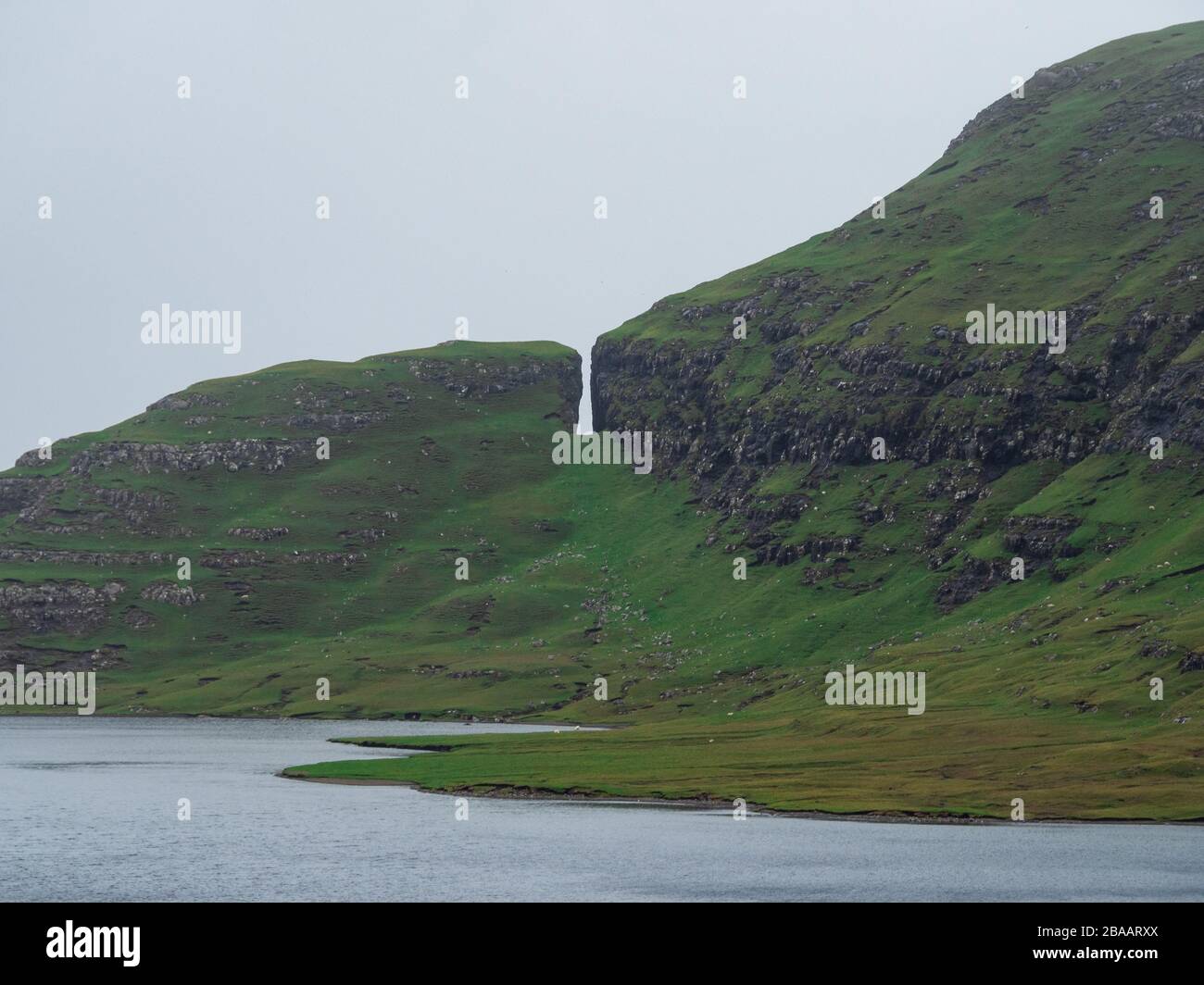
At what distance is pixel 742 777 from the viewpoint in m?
168

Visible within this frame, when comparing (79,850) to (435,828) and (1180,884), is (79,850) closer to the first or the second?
(435,828)

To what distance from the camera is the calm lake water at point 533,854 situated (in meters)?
104

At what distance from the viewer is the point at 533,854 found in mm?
121000

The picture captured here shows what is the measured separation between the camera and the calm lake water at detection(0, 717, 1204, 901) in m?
104
